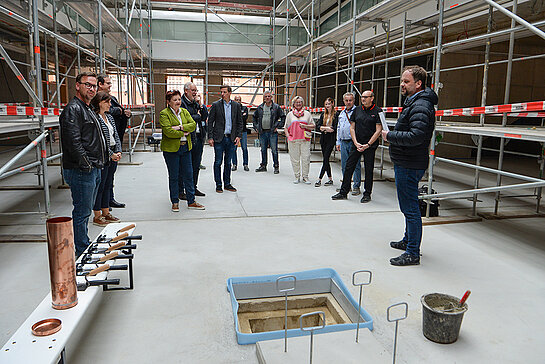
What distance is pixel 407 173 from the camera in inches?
144

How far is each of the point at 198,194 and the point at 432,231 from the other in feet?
10.9

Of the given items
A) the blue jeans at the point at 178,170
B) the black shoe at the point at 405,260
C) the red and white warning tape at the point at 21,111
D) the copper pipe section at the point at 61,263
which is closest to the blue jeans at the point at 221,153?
the blue jeans at the point at 178,170

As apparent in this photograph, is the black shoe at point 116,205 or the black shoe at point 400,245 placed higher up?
the black shoe at point 116,205

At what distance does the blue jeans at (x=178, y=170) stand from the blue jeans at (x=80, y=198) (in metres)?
1.61

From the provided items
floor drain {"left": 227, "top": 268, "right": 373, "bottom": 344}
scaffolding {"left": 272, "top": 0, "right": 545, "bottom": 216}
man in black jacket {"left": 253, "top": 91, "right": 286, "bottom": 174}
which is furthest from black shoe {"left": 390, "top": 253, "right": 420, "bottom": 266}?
man in black jacket {"left": 253, "top": 91, "right": 286, "bottom": 174}

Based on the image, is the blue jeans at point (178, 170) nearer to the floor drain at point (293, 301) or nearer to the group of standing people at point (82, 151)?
the group of standing people at point (82, 151)

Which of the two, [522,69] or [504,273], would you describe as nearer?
[504,273]

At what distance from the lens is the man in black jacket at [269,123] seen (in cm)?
846

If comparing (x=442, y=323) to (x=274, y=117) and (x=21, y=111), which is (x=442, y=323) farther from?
(x=274, y=117)

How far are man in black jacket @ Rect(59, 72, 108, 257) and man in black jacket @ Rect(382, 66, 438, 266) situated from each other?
8.52 ft

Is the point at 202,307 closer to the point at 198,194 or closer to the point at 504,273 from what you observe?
the point at 504,273

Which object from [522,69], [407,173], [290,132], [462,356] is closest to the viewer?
[462,356]

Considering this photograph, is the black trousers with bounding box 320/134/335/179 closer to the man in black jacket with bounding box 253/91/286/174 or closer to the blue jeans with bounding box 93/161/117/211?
the man in black jacket with bounding box 253/91/286/174

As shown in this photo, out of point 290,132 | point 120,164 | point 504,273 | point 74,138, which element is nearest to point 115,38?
point 120,164
